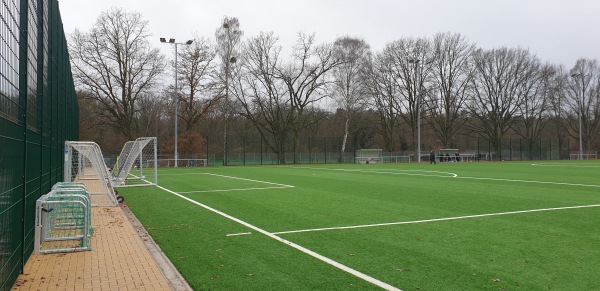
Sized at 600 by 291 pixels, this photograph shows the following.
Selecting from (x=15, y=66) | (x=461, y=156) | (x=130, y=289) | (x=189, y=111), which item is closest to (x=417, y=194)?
(x=130, y=289)

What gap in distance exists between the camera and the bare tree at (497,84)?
64625 mm

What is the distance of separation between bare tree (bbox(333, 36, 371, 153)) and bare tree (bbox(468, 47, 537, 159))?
19013 mm

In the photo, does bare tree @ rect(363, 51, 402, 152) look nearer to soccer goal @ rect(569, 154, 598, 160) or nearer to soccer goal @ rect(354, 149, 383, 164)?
soccer goal @ rect(354, 149, 383, 164)

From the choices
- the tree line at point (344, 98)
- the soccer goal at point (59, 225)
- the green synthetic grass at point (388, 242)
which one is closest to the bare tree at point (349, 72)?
the tree line at point (344, 98)

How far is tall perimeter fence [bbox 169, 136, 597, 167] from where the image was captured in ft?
161

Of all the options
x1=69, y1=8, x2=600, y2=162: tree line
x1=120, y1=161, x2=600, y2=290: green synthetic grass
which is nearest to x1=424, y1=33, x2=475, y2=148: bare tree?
x1=69, y1=8, x2=600, y2=162: tree line

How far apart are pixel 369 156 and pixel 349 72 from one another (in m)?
10.6

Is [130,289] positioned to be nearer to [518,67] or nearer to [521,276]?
[521,276]

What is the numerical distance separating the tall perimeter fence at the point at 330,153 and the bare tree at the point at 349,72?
502 cm

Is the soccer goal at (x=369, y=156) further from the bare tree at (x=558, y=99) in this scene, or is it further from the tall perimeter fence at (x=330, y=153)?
the bare tree at (x=558, y=99)

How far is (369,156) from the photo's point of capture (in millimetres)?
54344

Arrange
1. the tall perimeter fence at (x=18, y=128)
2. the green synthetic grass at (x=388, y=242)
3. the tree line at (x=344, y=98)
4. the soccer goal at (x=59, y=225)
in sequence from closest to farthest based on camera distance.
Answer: the tall perimeter fence at (x=18, y=128)
the green synthetic grass at (x=388, y=242)
the soccer goal at (x=59, y=225)
the tree line at (x=344, y=98)

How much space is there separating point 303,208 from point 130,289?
7.33 m

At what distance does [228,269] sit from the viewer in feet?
19.6
